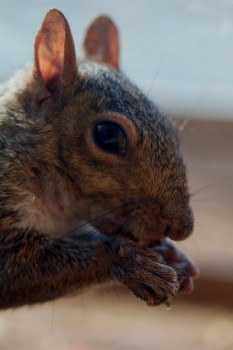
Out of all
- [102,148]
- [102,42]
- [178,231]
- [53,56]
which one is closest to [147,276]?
[178,231]

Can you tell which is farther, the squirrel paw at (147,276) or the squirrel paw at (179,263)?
the squirrel paw at (179,263)

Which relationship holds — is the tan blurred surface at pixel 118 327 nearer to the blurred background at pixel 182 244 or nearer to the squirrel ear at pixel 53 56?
the blurred background at pixel 182 244

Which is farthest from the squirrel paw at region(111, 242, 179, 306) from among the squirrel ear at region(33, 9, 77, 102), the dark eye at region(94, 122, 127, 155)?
the squirrel ear at region(33, 9, 77, 102)

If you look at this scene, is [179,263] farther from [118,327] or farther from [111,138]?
[118,327]

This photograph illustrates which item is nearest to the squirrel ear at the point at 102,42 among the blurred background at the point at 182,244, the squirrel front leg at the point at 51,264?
the blurred background at the point at 182,244

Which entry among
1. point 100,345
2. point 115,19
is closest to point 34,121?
point 115,19

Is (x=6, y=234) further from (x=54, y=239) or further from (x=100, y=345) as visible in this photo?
(x=100, y=345)

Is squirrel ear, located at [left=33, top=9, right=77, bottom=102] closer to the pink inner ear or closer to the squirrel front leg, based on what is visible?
the pink inner ear
